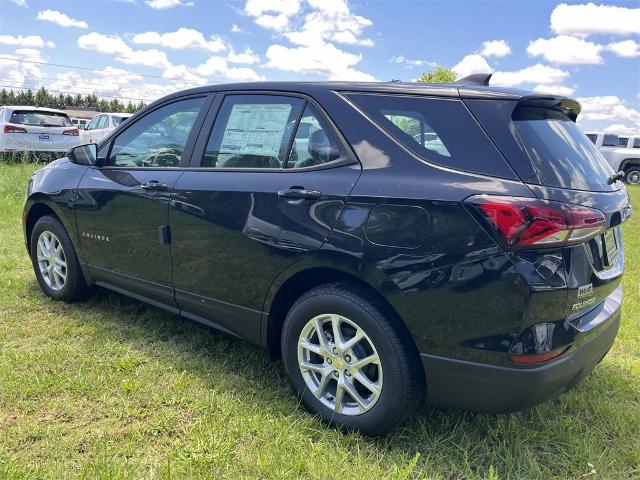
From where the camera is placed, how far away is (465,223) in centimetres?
213

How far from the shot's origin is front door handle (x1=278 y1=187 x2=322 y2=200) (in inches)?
100

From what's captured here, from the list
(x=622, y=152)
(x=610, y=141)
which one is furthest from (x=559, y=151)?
(x=610, y=141)

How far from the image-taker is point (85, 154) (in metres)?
3.90

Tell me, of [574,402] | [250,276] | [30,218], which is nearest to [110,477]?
[250,276]

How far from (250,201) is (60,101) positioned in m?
76.4

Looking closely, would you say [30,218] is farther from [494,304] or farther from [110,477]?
[494,304]

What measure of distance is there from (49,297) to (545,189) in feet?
12.7

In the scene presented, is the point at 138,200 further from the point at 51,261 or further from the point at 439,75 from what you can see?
the point at 439,75

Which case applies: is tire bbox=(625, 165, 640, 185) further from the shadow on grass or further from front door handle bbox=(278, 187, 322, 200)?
front door handle bbox=(278, 187, 322, 200)

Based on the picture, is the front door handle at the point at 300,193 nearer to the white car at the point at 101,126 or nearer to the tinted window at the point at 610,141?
the white car at the point at 101,126

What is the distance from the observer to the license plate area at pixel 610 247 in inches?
94.4

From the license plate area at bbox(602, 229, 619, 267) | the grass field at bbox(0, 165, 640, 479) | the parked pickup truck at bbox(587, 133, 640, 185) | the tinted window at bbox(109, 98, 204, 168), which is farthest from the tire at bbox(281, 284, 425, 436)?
the parked pickup truck at bbox(587, 133, 640, 185)

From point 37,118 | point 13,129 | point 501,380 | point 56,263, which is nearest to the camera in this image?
point 501,380

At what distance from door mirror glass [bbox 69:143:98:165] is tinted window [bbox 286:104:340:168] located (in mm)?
1829
